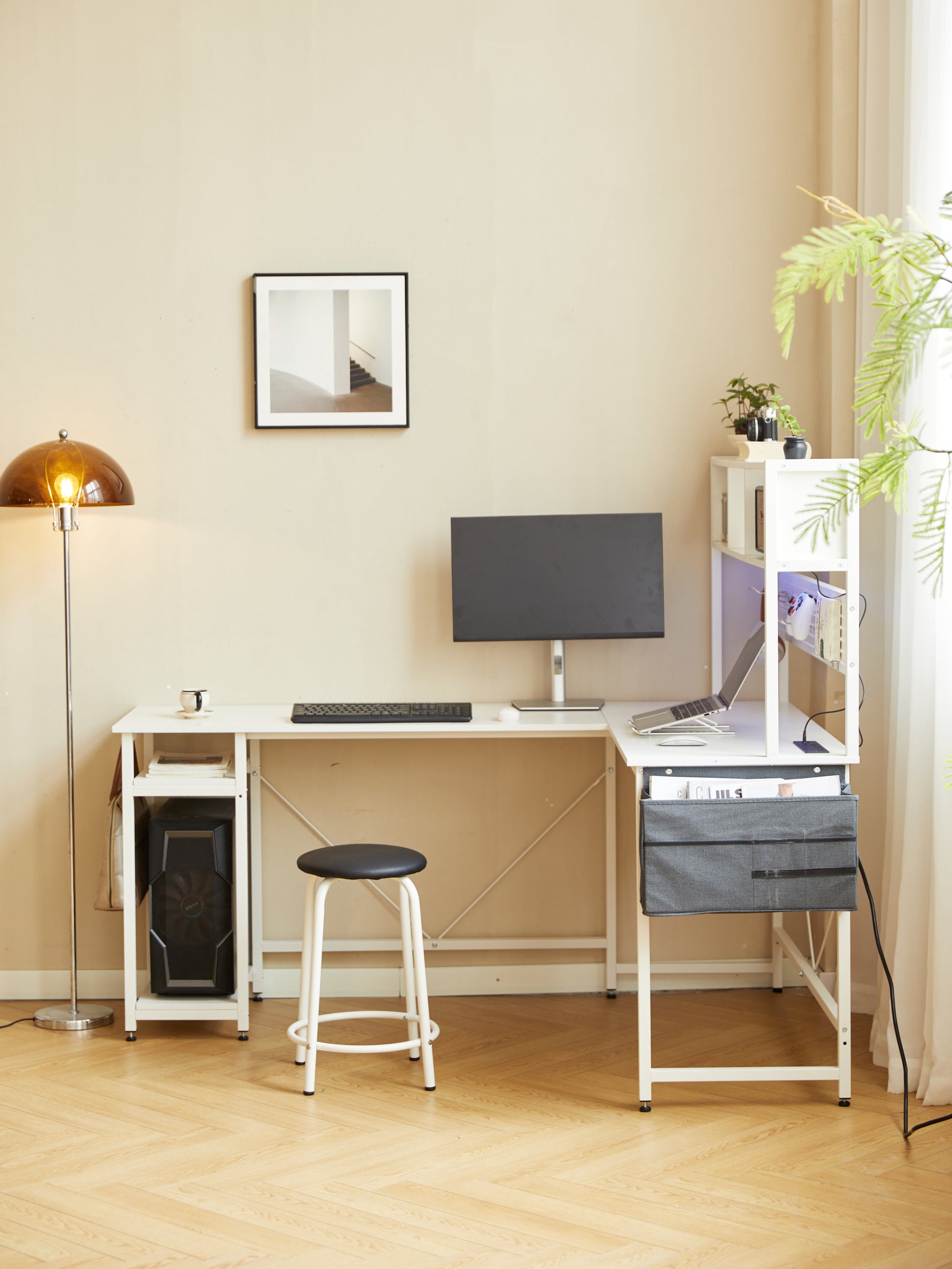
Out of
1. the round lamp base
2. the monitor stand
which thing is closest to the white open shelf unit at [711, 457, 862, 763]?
the monitor stand

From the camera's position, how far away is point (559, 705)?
3617 millimetres

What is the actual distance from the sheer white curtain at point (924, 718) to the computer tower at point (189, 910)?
177 cm

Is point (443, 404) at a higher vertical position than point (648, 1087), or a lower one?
higher

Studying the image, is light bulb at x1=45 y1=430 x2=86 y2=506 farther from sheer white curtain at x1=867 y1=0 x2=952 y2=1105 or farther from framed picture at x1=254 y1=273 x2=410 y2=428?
sheer white curtain at x1=867 y1=0 x2=952 y2=1105

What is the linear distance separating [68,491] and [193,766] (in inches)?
32.6

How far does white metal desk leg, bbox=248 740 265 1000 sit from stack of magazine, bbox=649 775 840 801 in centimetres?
134

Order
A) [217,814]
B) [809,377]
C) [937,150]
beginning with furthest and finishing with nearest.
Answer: [809,377] < [217,814] < [937,150]

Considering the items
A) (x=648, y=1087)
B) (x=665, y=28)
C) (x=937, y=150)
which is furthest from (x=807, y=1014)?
(x=665, y=28)

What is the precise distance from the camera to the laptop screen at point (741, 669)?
3201 millimetres

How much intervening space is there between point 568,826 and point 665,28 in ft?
7.76

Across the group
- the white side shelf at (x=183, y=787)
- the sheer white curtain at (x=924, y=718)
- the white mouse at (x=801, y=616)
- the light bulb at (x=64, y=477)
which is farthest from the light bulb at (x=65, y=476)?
the sheer white curtain at (x=924, y=718)

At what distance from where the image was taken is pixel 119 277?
3.66 metres

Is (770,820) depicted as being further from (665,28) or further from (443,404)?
(665,28)

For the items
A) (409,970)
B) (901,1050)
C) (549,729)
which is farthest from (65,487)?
(901,1050)
